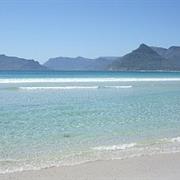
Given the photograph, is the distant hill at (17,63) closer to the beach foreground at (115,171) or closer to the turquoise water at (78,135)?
the turquoise water at (78,135)

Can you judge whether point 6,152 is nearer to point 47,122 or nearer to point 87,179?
point 87,179

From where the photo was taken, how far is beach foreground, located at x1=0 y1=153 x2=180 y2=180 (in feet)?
25.6

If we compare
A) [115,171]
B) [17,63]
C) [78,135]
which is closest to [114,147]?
[78,135]

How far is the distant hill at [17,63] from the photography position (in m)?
185

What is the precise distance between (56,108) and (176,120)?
6003 millimetres

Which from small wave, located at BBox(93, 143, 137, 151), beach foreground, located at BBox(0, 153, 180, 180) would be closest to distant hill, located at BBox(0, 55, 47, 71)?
small wave, located at BBox(93, 143, 137, 151)

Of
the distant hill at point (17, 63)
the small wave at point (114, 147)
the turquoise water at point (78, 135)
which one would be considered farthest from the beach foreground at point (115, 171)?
the distant hill at point (17, 63)

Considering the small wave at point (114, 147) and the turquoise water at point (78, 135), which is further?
the small wave at point (114, 147)

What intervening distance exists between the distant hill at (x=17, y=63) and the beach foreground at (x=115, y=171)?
581ft

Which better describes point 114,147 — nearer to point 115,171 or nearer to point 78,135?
point 78,135

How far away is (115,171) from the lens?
8.23 m

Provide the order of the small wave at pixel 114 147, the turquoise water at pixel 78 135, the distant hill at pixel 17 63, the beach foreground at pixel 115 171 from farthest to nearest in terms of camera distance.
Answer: the distant hill at pixel 17 63 → the small wave at pixel 114 147 → the turquoise water at pixel 78 135 → the beach foreground at pixel 115 171

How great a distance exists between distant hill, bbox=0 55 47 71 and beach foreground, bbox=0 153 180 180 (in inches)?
6968

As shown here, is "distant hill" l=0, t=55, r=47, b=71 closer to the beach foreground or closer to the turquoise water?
the turquoise water
